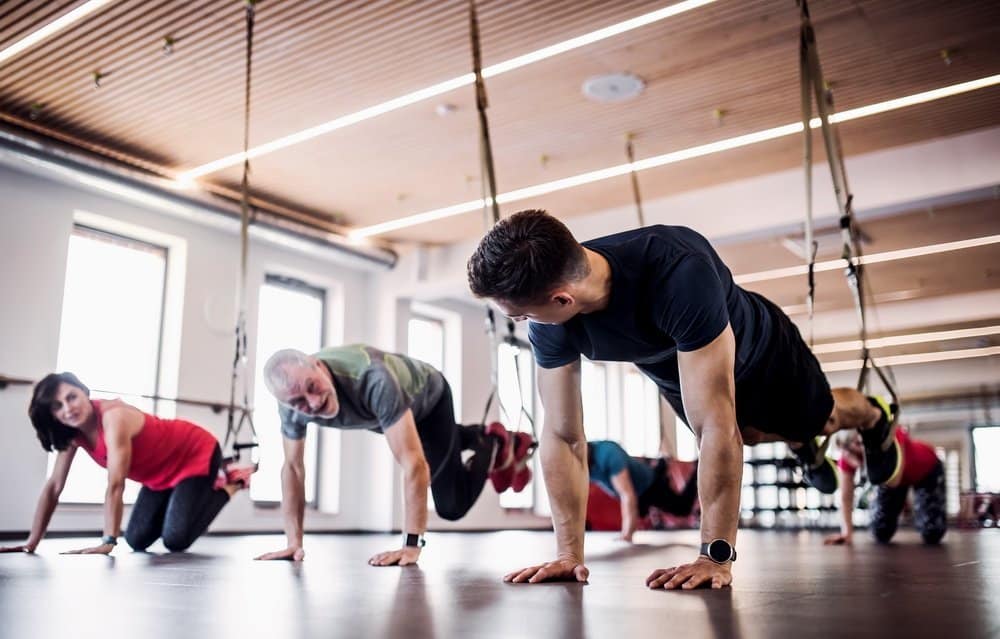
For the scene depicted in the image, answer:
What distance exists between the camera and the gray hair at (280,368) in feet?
9.99

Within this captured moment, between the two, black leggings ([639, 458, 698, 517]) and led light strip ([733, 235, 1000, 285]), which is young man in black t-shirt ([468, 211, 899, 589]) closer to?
black leggings ([639, 458, 698, 517])

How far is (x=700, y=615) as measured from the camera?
1.48 m

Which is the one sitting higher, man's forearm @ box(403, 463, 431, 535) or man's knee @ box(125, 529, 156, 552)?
man's forearm @ box(403, 463, 431, 535)

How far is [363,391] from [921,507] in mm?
4209

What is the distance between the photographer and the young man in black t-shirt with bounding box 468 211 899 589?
74.5 inches

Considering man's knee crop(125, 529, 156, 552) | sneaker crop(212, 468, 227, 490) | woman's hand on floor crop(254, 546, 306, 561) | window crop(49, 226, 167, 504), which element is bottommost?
man's knee crop(125, 529, 156, 552)

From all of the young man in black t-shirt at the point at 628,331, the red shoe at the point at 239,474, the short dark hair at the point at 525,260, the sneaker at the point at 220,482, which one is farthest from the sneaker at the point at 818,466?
the sneaker at the point at 220,482

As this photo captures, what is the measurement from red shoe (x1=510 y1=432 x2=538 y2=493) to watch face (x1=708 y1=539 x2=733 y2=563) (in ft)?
8.44

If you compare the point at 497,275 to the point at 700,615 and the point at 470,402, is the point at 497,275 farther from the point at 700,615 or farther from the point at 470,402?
the point at 470,402

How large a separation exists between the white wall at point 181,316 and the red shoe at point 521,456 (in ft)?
12.6

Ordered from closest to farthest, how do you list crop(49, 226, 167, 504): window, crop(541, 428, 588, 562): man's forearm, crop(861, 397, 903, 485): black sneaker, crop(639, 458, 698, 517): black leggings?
crop(541, 428, 588, 562): man's forearm < crop(861, 397, 903, 485): black sneaker < crop(49, 226, 167, 504): window < crop(639, 458, 698, 517): black leggings

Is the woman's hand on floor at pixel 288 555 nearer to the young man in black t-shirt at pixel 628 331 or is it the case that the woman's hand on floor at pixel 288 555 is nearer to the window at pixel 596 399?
the young man in black t-shirt at pixel 628 331

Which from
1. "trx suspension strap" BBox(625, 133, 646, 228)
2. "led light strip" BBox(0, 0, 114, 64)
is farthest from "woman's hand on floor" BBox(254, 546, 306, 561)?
"trx suspension strap" BBox(625, 133, 646, 228)

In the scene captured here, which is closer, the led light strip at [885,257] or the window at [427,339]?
the led light strip at [885,257]
